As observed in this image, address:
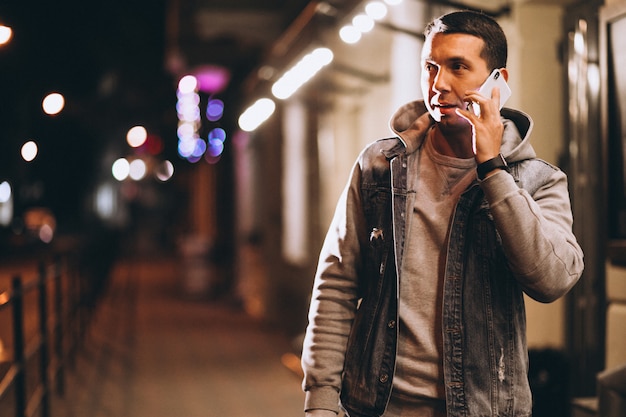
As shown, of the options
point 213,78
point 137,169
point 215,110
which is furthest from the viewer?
point 137,169

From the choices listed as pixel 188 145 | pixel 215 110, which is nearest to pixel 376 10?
pixel 215 110

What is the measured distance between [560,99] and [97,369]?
6.47 metres

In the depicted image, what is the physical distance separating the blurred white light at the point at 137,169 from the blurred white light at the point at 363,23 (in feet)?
137

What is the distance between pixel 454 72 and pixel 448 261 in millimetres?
537

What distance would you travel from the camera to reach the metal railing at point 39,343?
5.41 metres

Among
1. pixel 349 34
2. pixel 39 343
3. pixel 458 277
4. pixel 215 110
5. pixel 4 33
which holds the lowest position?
pixel 39 343

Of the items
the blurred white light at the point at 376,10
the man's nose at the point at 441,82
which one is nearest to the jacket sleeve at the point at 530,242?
the man's nose at the point at 441,82

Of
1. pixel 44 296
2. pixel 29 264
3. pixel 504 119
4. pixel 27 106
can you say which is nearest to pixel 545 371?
pixel 504 119

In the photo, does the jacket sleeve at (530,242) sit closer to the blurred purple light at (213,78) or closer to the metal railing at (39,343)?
the metal railing at (39,343)

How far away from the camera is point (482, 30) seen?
2.39m

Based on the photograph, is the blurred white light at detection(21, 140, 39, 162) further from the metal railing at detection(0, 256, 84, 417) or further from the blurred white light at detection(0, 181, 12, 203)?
the blurred white light at detection(0, 181, 12, 203)

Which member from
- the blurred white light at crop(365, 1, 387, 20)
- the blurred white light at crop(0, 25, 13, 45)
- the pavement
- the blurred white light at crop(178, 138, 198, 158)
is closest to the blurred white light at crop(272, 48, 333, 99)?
the blurred white light at crop(365, 1, 387, 20)

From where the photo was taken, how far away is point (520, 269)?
2.21 meters

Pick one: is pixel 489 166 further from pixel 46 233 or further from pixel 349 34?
pixel 46 233
